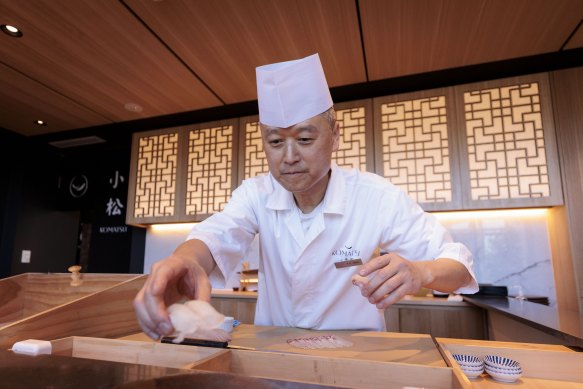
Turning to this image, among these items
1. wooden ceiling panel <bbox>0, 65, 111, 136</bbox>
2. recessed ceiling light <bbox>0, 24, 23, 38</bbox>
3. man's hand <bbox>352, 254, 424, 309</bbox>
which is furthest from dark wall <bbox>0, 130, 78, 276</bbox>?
man's hand <bbox>352, 254, 424, 309</bbox>

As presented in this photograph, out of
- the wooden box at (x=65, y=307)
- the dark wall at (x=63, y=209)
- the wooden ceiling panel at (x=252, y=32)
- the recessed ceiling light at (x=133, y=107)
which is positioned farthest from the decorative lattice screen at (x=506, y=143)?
the dark wall at (x=63, y=209)

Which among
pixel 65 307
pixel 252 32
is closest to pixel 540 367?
pixel 65 307

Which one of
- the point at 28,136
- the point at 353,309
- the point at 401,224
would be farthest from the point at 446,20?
the point at 28,136

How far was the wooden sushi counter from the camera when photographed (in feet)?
1.33

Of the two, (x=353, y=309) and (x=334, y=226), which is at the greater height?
(x=334, y=226)

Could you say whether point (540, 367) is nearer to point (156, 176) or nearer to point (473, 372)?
point (473, 372)

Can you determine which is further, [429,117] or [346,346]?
[429,117]

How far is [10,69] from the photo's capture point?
2.68 meters

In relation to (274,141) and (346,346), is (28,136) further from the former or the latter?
(346,346)

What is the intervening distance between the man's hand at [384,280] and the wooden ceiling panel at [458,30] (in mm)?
1670

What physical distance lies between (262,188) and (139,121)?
2649mm

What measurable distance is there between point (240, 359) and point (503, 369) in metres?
0.51

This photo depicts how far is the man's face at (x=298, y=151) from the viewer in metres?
1.09

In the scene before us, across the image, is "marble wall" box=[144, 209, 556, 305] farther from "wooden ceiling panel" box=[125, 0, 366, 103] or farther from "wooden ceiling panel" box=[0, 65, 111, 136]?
"wooden ceiling panel" box=[0, 65, 111, 136]
